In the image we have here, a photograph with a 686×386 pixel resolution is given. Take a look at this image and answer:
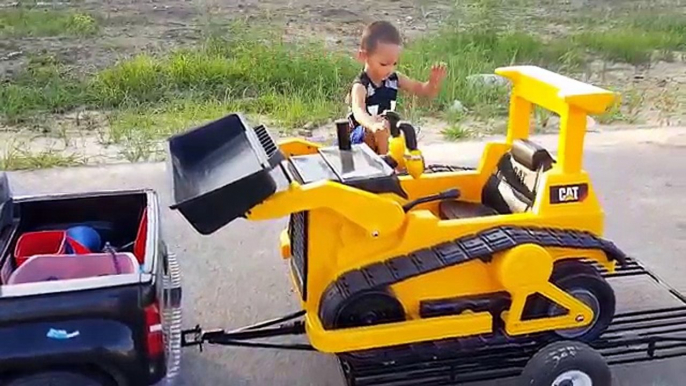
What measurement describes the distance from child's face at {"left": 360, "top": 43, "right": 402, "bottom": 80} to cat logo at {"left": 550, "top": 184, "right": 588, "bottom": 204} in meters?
1.34

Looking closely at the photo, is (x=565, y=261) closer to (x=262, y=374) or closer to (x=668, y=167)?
(x=262, y=374)

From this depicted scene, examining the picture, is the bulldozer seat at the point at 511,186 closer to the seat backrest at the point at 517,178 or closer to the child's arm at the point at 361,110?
the seat backrest at the point at 517,178

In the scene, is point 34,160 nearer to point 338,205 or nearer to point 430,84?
point 430,84

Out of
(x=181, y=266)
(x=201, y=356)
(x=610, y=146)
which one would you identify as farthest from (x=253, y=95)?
(x=201, y=356)

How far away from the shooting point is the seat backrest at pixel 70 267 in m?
2.94

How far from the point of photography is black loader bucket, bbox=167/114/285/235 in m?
2.90

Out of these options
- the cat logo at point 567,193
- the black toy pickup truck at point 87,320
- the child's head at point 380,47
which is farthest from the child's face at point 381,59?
the black toy pickup truck at point 87,320

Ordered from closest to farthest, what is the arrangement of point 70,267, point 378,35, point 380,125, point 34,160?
point 70,267
point 380,125
point 378,35
point 34,160

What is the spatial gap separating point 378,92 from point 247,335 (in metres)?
1.58

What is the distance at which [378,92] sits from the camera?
4.53m

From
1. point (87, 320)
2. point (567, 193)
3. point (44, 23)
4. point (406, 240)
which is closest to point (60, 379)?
point (87, 320)

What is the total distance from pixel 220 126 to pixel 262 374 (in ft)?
3.06

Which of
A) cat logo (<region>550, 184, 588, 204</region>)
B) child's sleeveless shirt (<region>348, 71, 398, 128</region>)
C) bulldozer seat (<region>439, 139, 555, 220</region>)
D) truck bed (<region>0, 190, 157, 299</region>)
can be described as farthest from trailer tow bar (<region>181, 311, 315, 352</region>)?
child's sleeveless shirt (<region>348, 71, 398, 128</region>)

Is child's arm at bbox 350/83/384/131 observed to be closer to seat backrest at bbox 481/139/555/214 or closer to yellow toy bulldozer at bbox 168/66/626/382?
seat backrest at bbox 481/139/555/214
